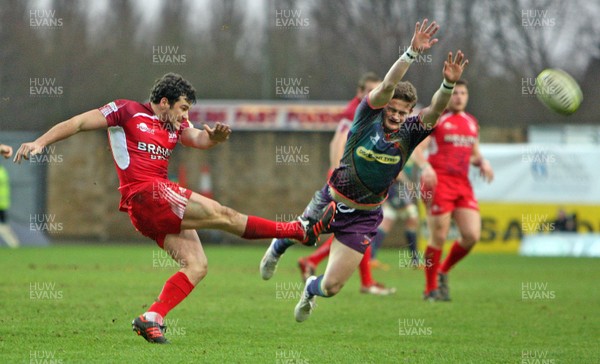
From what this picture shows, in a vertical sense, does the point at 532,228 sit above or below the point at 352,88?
below

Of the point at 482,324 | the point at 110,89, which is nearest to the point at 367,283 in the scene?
the point at 482,324

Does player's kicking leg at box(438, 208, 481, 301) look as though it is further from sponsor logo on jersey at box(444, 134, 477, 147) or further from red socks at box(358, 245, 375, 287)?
red socks at box(358, 245, 375, 287)

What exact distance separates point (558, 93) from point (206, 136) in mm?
4095

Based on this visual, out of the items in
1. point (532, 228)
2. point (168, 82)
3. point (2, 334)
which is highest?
point (168, 82)

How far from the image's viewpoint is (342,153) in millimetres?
11617

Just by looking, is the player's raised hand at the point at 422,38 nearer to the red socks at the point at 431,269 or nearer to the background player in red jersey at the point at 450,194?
the background player in red jersey at the point at 450,194

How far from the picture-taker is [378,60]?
33031 mm

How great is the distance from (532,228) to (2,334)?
1682 cm

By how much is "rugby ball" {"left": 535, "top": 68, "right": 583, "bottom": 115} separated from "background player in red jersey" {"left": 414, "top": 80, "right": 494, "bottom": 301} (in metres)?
1.52

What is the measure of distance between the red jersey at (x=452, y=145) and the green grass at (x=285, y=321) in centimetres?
154

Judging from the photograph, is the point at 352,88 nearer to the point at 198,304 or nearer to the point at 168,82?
the point at 198,304

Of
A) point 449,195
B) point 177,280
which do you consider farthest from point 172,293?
point 449,195

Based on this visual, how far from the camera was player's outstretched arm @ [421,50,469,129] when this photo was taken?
25.3 feet

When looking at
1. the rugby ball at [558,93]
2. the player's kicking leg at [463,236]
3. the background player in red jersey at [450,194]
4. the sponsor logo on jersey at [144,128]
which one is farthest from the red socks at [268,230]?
the player's kicking leg at [463,236]
